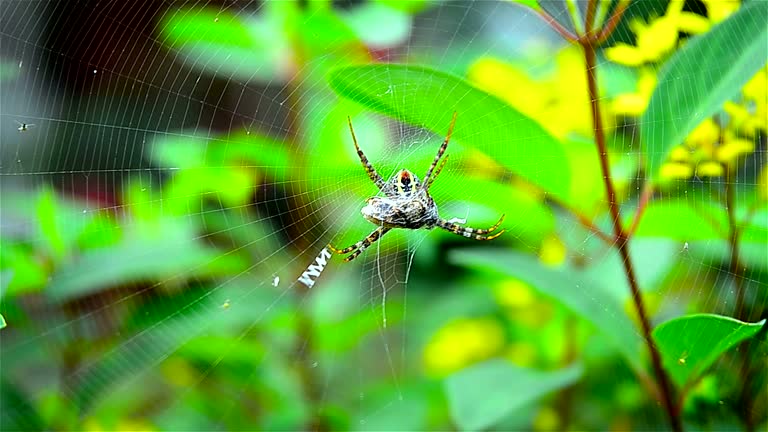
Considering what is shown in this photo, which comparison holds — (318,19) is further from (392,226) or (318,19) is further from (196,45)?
(392,226)

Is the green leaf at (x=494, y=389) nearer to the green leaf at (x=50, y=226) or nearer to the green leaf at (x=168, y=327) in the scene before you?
the green leaf at (x=168, y=327)

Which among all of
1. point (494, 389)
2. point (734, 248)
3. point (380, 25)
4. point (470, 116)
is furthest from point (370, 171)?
point (734, 248)

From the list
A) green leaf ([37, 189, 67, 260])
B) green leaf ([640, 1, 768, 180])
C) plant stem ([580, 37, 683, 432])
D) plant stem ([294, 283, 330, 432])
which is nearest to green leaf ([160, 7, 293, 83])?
green leaf ([37, 189, 67, 260])

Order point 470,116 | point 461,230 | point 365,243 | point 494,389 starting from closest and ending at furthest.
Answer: point 470,116 < point 494,389 < point 461,230 < point 365,243

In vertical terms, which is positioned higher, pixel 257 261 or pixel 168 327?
pixel 257 261

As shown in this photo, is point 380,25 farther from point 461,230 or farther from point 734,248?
point 734,248

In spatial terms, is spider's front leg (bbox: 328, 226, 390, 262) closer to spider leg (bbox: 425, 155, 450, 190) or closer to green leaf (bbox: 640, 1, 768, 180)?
spider leg (bbox: 425, 155, 450, 190)

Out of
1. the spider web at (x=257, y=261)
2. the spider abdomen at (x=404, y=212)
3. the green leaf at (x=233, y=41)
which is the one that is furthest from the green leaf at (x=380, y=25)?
the spider abdomen at (x=404, y=212)
